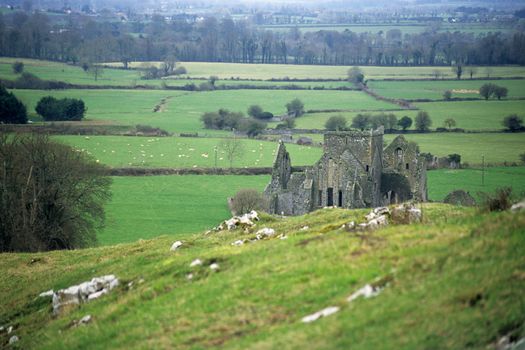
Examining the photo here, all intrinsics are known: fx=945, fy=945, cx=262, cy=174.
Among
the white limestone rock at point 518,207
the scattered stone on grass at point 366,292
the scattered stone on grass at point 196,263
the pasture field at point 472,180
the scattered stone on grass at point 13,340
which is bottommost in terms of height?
the pasture field at point 472,180

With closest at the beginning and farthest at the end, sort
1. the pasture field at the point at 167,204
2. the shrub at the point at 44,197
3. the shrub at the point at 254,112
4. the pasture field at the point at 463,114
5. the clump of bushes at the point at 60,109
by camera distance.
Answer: the shrub at the point at 44,197 → the pasture field at the point at 167,204 → the clump of bushes at the point at 60,109 → the pasture field at the point at 463,114 → the shrub at the point at 254,112

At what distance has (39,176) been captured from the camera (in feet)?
170

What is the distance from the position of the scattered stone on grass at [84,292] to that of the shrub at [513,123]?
98.1 metres

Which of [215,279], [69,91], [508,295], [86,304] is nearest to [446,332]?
[508,295]

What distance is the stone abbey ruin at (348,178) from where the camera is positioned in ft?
199

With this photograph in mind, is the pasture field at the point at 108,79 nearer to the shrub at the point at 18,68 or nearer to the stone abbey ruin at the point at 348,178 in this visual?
the shrub at the point at 18,68

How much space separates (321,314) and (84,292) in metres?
9.58

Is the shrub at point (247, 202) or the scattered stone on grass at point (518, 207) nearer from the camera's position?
the scattered stone on grass at point (518, 207)

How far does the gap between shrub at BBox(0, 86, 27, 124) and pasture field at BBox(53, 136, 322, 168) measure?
36.0 ft

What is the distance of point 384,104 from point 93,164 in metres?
92.2

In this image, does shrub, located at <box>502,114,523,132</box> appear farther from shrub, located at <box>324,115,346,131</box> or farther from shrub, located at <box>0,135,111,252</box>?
shrub, located at <box>0,135,111,252</box>

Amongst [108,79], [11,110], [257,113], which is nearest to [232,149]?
[11,110]

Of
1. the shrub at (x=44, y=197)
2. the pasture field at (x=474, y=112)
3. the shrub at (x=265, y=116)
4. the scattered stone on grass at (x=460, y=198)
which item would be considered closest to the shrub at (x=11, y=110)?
the shrub at (x=265, y=116)

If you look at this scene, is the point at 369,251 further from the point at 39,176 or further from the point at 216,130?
the point at 216,130
